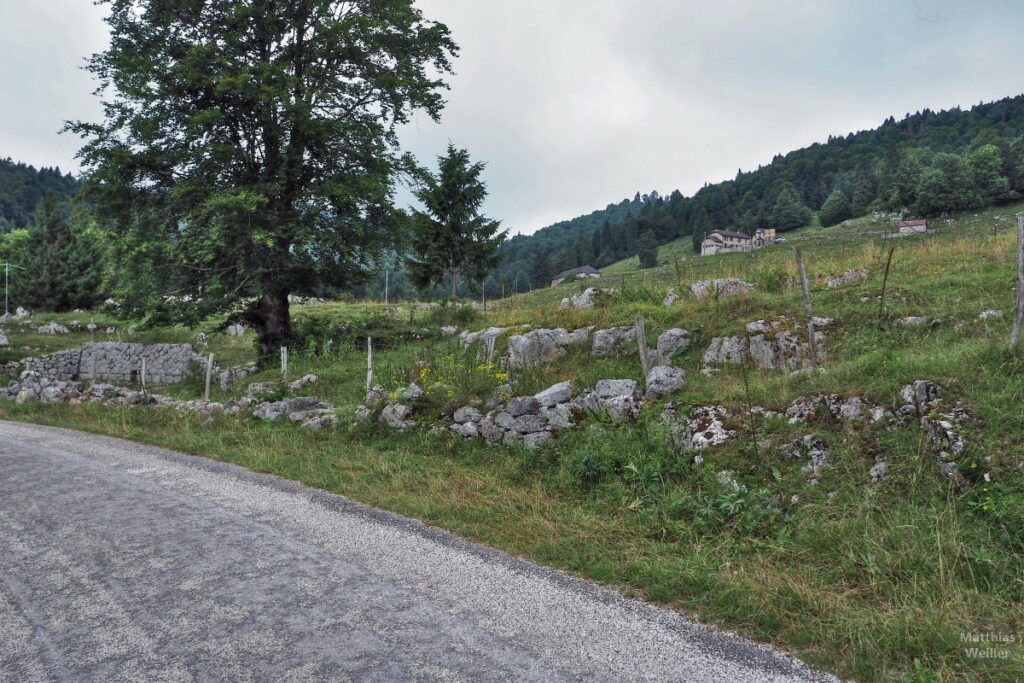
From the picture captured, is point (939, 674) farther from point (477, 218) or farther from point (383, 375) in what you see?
point (477, 218)

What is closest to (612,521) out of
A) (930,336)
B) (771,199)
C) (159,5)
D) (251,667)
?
(251,667)

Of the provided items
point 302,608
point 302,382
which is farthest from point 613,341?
point 302,382

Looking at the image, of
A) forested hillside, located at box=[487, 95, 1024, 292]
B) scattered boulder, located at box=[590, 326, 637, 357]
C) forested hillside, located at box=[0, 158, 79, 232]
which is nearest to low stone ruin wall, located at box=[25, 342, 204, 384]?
scattered boulder, located at box=[590, 326, 637, 357]

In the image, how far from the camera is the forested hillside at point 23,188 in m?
130

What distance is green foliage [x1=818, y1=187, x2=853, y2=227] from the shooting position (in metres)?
113

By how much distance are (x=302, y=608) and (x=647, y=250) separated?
116m

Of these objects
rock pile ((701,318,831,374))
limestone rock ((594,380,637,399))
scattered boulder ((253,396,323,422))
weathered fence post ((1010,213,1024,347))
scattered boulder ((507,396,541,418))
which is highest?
weathered fence post ((1010,213,1024,347))

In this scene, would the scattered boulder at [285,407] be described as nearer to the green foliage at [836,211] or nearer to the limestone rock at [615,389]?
the limestone rock at [615,389]

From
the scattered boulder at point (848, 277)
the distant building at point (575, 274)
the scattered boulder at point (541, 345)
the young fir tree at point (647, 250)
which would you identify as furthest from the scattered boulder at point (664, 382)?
the young fir tree at point (647, 250)

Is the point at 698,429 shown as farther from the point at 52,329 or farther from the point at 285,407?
the point at 52,329

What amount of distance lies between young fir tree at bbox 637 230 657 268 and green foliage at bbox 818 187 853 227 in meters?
36.0

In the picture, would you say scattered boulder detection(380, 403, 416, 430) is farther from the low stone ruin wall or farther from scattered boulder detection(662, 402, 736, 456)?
the low stone ruin wall

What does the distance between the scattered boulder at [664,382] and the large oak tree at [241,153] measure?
13124 millimetres

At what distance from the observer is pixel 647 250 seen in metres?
115
